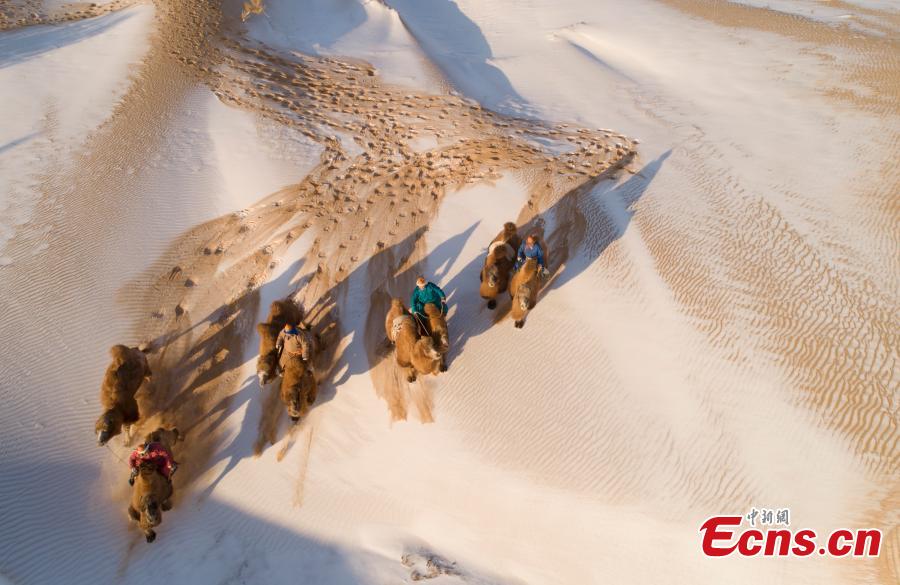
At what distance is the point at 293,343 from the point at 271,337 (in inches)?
18.2

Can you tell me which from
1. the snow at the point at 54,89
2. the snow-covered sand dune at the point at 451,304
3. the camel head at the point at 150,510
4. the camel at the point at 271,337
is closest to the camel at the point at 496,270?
the snow-covered sand dune at the point at 451,304

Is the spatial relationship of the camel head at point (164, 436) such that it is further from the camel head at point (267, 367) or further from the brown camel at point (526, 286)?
the brown camel at point (526, 286)

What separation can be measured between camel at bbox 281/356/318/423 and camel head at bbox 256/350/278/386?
20cm

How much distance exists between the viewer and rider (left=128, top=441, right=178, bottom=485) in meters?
5.89

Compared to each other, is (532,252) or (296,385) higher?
(532,252)

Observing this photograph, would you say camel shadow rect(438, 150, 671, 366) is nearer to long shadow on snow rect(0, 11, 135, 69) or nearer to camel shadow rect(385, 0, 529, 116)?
camel shadow rect(385, 0, 529, 116)

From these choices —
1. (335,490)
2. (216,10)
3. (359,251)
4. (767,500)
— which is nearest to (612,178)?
(359,251)

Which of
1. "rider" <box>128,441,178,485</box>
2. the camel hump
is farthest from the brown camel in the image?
"rider" <box>128,441,178,485</box>

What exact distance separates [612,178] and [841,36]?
985cm

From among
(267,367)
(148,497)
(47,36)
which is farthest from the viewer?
(47,36)

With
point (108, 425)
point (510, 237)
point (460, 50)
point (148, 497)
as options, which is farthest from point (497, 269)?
point (460, 50)

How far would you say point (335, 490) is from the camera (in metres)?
6.48

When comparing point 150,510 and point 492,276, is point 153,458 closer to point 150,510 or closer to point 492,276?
point 150,510

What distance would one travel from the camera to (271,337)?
22.4 feet
